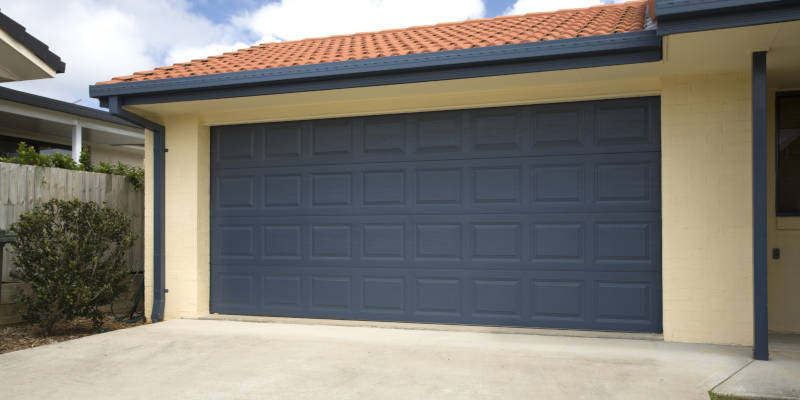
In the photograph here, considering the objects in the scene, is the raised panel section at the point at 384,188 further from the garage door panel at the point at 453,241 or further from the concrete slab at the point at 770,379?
the concrete slab at the point at 770,379

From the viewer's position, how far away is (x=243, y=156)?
7344mm

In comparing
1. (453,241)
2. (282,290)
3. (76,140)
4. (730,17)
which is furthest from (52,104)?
(730,17)

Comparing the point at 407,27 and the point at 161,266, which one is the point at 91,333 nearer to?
the point at 161,266

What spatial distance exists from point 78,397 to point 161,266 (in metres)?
3.33

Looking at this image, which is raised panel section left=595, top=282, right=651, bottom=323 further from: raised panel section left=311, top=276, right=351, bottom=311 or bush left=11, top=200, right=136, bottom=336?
bush left=11, top=200, right=136, bottom=336

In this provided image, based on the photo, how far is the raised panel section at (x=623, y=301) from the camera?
5.83 m

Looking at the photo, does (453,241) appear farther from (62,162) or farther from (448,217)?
(62,162)

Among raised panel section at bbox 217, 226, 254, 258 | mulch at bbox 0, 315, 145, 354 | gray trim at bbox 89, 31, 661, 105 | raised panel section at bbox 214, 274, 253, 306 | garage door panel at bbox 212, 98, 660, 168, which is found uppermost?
gray trim at bbox 89, 31, 661, 105

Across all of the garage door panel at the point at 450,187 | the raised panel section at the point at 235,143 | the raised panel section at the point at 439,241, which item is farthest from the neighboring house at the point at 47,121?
the raised panel section at the point at 439,241

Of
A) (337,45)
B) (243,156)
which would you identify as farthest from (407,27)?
(243,156)

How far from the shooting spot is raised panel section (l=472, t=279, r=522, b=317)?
6207mm

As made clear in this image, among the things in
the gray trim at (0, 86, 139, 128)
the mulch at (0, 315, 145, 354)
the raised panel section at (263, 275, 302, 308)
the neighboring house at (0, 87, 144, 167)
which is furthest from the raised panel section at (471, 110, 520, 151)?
the neighboring house at (0, 87, 144, 167)

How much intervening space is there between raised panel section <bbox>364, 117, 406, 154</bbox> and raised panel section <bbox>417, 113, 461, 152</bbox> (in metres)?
0.22

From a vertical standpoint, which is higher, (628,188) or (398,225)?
(628,188)
